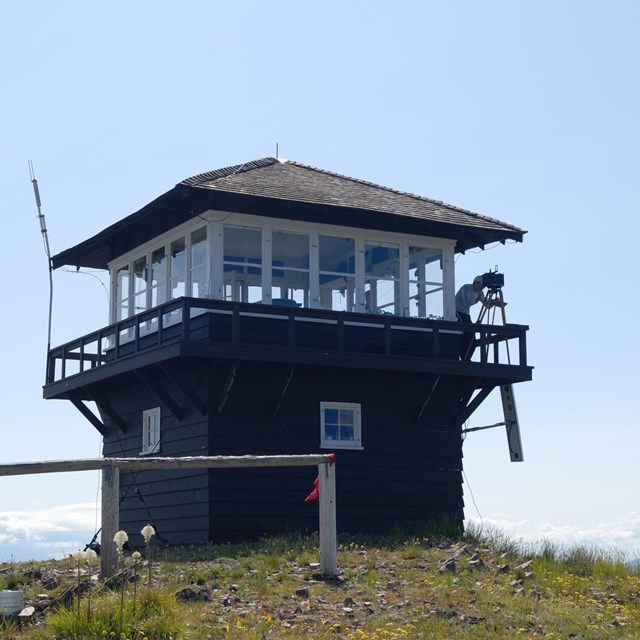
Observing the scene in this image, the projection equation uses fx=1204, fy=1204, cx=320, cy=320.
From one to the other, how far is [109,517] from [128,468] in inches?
32.4

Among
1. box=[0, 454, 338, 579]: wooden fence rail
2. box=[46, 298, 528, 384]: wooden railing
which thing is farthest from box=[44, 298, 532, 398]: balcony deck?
box=[0, 454, 338, 579]: wooden fence rail

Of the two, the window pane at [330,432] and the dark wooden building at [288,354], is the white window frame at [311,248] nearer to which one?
the dark wooden building at [288,354]

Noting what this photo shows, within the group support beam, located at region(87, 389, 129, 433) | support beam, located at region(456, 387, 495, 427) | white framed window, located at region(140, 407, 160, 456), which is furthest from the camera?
support beam, located at region(87, 389, 129, 433)

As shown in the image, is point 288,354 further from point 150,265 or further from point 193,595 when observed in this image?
point 193,595

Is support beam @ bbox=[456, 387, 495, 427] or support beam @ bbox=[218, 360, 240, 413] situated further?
support beam @ bbox=[456, 387, 495, 427]

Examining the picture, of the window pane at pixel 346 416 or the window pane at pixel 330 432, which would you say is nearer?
the window pane at pixel 330 432

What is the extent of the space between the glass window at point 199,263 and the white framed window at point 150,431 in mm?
3033

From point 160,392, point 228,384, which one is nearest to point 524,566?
point 228,384

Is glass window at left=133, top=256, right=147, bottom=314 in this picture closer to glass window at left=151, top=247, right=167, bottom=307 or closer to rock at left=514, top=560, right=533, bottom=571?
glass window at left=151, top=247, right=167, bottom=307

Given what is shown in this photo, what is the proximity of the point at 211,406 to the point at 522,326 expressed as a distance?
7732mm

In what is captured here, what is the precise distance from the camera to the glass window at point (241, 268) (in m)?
26.2

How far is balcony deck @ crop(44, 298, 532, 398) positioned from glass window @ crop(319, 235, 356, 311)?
102cm

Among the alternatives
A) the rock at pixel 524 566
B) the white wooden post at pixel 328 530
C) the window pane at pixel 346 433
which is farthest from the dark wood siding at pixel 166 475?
the rock at pixel 524 566

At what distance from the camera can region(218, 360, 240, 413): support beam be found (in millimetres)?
24672
